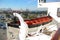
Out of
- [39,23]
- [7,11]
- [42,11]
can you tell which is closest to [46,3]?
[42,11]

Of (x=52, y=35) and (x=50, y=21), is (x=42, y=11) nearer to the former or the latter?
Answer: (x=50, y=21)

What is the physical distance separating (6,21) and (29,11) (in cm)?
20

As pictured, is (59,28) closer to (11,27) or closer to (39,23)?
(39,23)

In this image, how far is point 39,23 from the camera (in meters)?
1.13

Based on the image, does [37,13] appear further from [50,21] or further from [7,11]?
[7,11]

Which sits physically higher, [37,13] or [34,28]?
[37,13]

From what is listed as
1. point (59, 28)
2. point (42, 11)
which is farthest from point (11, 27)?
point (59, 28)

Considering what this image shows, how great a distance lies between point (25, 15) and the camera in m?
1.11

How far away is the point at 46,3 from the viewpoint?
3.72ft

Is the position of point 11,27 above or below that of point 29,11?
below

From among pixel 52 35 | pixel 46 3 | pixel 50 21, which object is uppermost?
pixel 46 3

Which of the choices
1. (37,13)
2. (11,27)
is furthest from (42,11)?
(11,27)

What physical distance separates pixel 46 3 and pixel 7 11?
33cm

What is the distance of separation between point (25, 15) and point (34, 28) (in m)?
0.13
